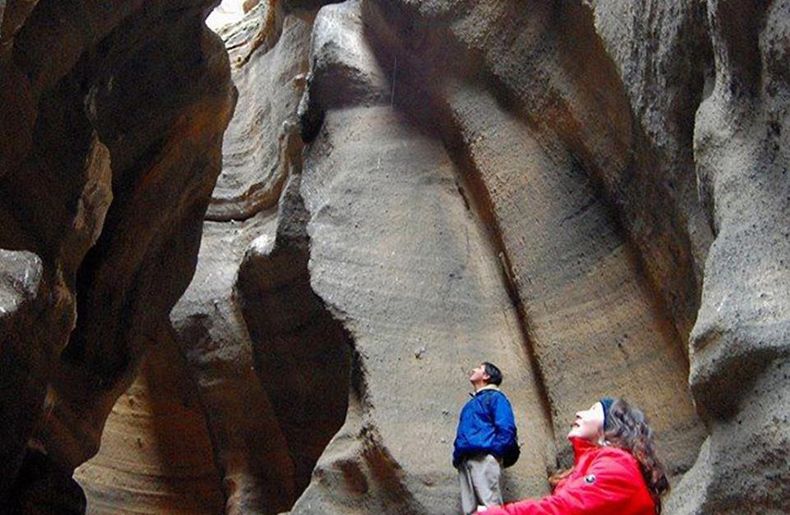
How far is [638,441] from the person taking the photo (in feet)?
14.1

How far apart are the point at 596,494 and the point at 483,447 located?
122 cm

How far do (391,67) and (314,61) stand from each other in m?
0.55

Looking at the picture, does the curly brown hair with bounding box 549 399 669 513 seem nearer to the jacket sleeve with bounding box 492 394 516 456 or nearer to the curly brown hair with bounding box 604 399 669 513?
the curly brown hair with bounding box 604 399 669 513

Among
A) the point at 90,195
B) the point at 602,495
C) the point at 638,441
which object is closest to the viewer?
the point at 602,495

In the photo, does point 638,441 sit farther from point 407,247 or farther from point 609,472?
point 407,247

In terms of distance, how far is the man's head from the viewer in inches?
220

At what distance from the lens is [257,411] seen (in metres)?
9.58

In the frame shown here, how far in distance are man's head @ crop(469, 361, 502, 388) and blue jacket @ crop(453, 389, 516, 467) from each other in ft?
0.50

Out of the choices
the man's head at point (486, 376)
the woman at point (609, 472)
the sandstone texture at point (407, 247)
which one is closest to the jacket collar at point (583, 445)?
the woman at point (609, 472)

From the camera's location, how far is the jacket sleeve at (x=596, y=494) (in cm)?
405

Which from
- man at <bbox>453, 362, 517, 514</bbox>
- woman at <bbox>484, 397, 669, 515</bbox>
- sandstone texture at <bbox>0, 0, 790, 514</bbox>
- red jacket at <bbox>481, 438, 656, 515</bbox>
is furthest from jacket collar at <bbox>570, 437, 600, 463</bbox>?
man at <bbox>453, 362, 517, 514</bbox>

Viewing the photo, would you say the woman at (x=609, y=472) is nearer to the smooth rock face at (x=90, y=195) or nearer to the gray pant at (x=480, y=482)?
the gray pant at (x=480, y=482)

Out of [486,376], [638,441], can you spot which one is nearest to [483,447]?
[486,376]

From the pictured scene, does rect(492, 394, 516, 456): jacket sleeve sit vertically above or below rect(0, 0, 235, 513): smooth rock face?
below
